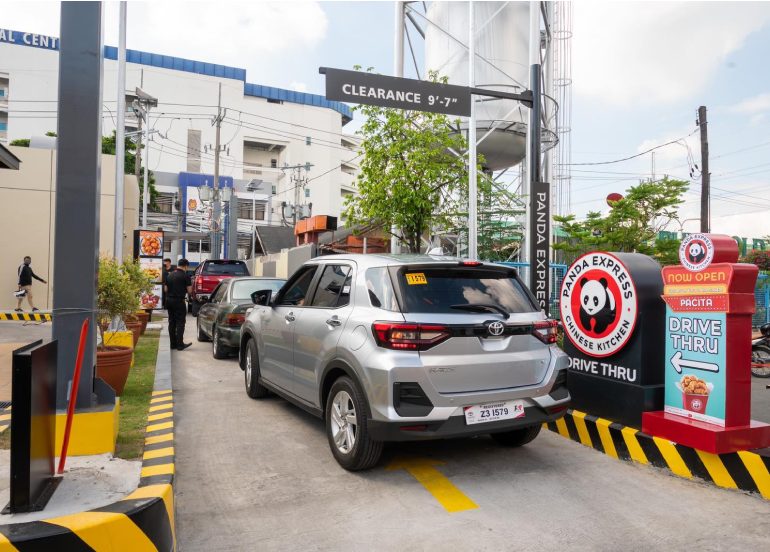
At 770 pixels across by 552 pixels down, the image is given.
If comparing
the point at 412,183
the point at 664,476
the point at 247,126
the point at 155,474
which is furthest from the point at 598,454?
the point at 247,126

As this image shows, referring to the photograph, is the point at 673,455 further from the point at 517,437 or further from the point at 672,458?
the point at 517,437

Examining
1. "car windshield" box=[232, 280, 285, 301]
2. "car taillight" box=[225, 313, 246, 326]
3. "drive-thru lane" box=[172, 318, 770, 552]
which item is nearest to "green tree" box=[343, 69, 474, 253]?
"car windshield" box=[232, 280, 285, 301]

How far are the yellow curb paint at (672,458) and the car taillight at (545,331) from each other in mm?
1253

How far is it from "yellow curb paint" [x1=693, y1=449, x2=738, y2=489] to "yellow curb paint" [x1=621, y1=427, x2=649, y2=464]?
0.50 meters

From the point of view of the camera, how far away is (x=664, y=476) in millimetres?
4672

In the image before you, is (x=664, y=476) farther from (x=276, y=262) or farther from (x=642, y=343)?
(x=276, y=262)

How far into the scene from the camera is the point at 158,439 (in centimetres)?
493

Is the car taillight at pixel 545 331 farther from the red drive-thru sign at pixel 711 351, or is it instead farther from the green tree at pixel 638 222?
the green tree at pixel 638 222

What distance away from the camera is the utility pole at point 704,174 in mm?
20266

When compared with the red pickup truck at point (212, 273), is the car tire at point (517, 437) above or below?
below

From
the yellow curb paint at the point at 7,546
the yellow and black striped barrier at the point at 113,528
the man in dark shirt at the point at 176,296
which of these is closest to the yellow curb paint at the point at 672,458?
the yellow and black striped barrier at the point at 113,528

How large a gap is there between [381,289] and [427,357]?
2.33ft

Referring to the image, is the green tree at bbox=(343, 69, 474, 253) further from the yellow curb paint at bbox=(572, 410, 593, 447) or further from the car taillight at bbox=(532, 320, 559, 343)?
the car taillight at bbox=(532, 320, 559, 343)

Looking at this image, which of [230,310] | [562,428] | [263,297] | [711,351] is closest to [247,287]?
[230,310]
